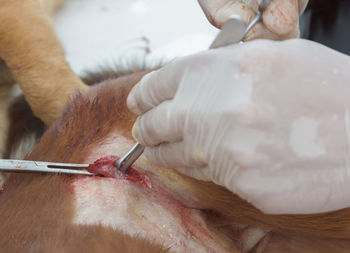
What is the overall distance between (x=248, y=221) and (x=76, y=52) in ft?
3.98

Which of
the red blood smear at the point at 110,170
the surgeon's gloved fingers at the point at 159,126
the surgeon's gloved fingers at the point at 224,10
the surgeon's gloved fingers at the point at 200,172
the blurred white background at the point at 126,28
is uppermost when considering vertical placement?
the surgeon's gloved fingers at the point at 224,10

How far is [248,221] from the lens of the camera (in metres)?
0.71

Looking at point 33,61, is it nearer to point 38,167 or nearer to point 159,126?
point 38,167

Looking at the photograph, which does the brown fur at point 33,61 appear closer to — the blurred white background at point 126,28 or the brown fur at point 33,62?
the brown fur at point 33,62

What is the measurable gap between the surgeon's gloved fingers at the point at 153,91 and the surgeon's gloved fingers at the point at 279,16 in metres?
0.20

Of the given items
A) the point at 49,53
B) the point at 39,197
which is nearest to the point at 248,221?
the point at 39,197

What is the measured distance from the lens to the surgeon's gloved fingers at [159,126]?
1.82 feet

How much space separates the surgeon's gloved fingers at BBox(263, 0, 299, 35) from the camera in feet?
2.06

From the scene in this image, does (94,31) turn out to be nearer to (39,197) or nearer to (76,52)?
(76,52)

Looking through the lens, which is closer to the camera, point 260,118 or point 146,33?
point 260,118

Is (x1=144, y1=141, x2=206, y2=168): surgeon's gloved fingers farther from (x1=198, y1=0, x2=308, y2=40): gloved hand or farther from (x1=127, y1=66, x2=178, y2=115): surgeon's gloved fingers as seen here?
(x1=198, y1=0, x2=308, y2=40): gloved hand

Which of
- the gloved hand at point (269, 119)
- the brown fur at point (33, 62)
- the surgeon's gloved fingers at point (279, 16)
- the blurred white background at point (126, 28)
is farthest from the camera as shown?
the blurred white background at point (126, 28)

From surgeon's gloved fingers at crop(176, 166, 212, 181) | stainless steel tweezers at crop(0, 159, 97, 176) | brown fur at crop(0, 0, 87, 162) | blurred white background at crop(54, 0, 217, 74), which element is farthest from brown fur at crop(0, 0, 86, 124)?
surgeon's gloved fingers at crop(176, 166, 212, 181)

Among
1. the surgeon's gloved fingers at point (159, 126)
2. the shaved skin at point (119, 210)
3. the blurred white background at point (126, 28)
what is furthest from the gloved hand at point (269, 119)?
the blurred white background at point (126, 28)
